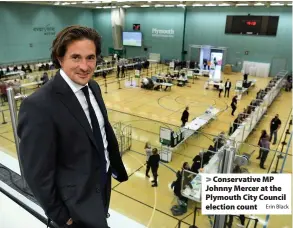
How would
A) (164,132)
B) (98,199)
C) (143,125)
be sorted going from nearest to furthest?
(98,199)
(164,132)
(143,125)

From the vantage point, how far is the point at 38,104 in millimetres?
1420

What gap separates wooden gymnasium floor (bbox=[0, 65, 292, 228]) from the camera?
673cm

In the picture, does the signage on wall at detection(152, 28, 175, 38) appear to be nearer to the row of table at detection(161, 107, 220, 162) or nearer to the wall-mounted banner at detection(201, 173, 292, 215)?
the row of table at detection(161, 107, 220, 162)

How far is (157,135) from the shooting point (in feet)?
38.1

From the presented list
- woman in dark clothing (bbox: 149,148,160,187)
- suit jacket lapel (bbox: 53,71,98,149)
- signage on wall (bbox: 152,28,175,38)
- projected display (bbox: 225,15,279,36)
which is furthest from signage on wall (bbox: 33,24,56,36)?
suit jacket lapel (bbox: 53,71,98,149)

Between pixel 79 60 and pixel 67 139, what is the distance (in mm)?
489

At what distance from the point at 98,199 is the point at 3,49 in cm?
2926

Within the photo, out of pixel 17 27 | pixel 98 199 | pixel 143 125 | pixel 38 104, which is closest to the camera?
pixel 38 104

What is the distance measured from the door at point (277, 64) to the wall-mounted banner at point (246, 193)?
2792 centimetres

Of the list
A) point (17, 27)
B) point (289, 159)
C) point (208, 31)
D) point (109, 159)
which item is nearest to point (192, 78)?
point (208, 31)

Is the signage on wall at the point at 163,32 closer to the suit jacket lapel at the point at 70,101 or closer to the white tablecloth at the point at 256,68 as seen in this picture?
the white tablecloth at the point at 256,68

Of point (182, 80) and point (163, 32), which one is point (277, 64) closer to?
point (182, 80)

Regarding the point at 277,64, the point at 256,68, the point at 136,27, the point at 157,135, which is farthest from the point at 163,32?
the point at 157,135

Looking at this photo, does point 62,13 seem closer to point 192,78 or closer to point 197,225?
point 192,78
